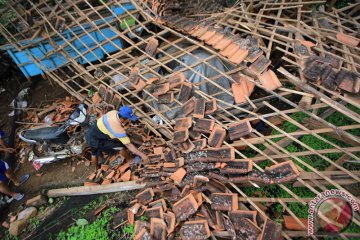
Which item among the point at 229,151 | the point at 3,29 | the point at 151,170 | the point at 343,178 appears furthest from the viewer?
the point at 3,29

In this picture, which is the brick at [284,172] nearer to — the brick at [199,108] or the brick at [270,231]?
the brick at [270,231]

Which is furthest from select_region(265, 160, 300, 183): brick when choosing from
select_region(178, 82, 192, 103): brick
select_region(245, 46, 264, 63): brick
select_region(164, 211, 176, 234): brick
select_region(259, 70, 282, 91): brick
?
select_region(178, 82, 192, 103): brick

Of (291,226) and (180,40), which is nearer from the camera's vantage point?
(291,226)

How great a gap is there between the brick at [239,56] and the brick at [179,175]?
1929mm

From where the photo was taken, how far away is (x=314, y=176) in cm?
331

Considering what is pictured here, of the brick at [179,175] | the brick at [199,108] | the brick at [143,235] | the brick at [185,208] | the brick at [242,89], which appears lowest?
the brick at [143,235]

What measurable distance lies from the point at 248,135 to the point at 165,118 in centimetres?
165

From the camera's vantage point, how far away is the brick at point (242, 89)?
416cm

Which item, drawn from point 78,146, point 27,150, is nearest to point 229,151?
point 78,146

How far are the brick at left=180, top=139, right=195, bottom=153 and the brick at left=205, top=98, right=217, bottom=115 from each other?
555 millimetres

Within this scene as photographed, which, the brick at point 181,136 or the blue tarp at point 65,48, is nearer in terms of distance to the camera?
the brick at point 181,136

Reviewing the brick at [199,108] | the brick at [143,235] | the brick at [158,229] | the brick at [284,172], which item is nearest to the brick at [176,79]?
the brick at [199,108]

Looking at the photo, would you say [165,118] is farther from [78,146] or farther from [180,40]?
[78,146]

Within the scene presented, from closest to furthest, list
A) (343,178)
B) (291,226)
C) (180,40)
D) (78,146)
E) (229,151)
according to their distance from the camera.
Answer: (343,178), (291,226), (229,151), (180,40), (78,146)
